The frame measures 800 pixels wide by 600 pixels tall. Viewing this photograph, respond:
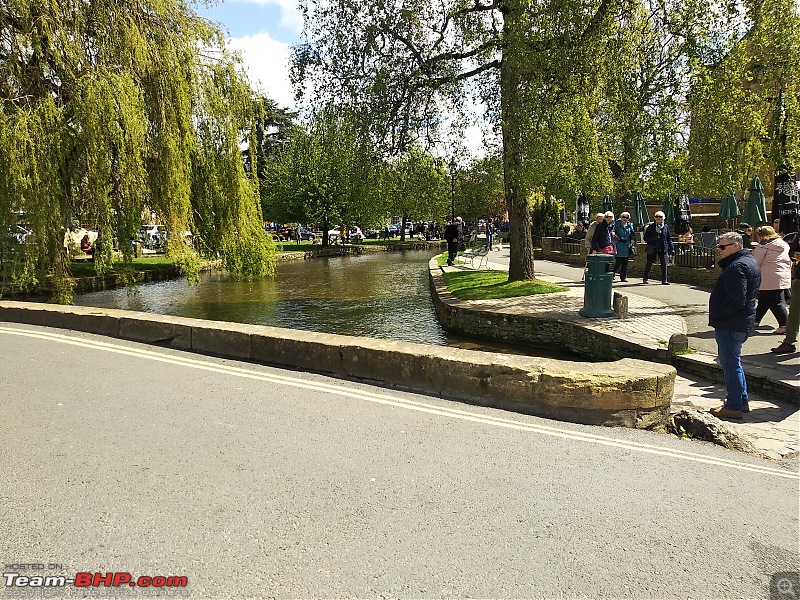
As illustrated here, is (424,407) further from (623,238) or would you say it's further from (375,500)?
(623,238)

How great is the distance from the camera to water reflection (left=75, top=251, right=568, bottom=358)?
14414 millimetres

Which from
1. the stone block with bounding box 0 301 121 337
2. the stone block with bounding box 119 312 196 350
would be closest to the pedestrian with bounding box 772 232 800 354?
the stone block with bounding box 119 312 196 350

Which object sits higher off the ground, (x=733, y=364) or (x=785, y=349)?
(x=733, y=364)

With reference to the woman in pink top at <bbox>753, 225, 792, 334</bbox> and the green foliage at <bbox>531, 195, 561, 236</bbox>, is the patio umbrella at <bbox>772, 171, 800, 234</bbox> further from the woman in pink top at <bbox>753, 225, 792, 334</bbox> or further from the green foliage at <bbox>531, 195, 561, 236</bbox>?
the green foliage at <bbox>531, 195, 561, 236</bbox>

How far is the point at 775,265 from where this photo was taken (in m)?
8.81

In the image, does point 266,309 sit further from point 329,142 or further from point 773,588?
point 773,588

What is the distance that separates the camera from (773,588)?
2.93m

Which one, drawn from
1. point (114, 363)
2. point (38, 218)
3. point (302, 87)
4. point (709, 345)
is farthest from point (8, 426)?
point (302, 87)

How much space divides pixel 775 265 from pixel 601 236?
5.94m

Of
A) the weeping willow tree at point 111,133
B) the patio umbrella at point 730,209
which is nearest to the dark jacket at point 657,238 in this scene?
the patio umbrella at point 730,209

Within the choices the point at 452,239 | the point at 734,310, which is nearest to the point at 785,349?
the point at 734,310

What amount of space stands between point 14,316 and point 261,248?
848 cm

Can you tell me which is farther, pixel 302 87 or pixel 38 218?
pixel 302 87

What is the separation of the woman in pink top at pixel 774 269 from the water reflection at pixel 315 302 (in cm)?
383
